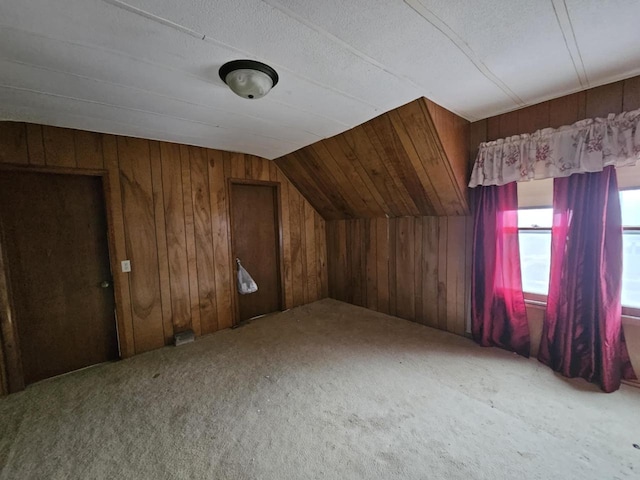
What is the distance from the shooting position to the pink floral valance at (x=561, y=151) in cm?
165

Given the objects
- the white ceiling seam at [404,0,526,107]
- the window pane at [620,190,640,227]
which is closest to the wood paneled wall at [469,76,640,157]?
the white ceiling seam at [404,0,526,107]

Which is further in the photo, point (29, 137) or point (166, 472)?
A: point (29, 137)

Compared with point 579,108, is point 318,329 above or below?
below

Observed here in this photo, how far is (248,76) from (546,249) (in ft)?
8.85

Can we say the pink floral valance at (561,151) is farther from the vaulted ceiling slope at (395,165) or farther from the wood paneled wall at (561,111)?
the vaulted ceiling slope at (395,165)

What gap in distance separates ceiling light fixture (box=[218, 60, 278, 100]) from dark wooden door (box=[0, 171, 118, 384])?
1.78m

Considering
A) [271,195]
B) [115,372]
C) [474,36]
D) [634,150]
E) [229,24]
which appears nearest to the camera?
[229,24]

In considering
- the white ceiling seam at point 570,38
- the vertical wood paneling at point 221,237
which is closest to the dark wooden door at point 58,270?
the vertical wood paneling at point 221,237

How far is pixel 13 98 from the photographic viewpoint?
1.64m

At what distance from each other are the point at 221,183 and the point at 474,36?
2.58 meters

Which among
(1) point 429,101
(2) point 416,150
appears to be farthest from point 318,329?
(1) point 429,101

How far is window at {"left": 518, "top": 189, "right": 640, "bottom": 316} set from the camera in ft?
5.98

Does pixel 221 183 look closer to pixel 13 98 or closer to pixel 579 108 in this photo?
pixel 13 98

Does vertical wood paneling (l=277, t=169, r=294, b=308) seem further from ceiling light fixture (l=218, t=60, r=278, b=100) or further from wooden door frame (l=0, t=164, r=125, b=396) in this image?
wooden door frame (l=0, t=164, r=125, b=396)
